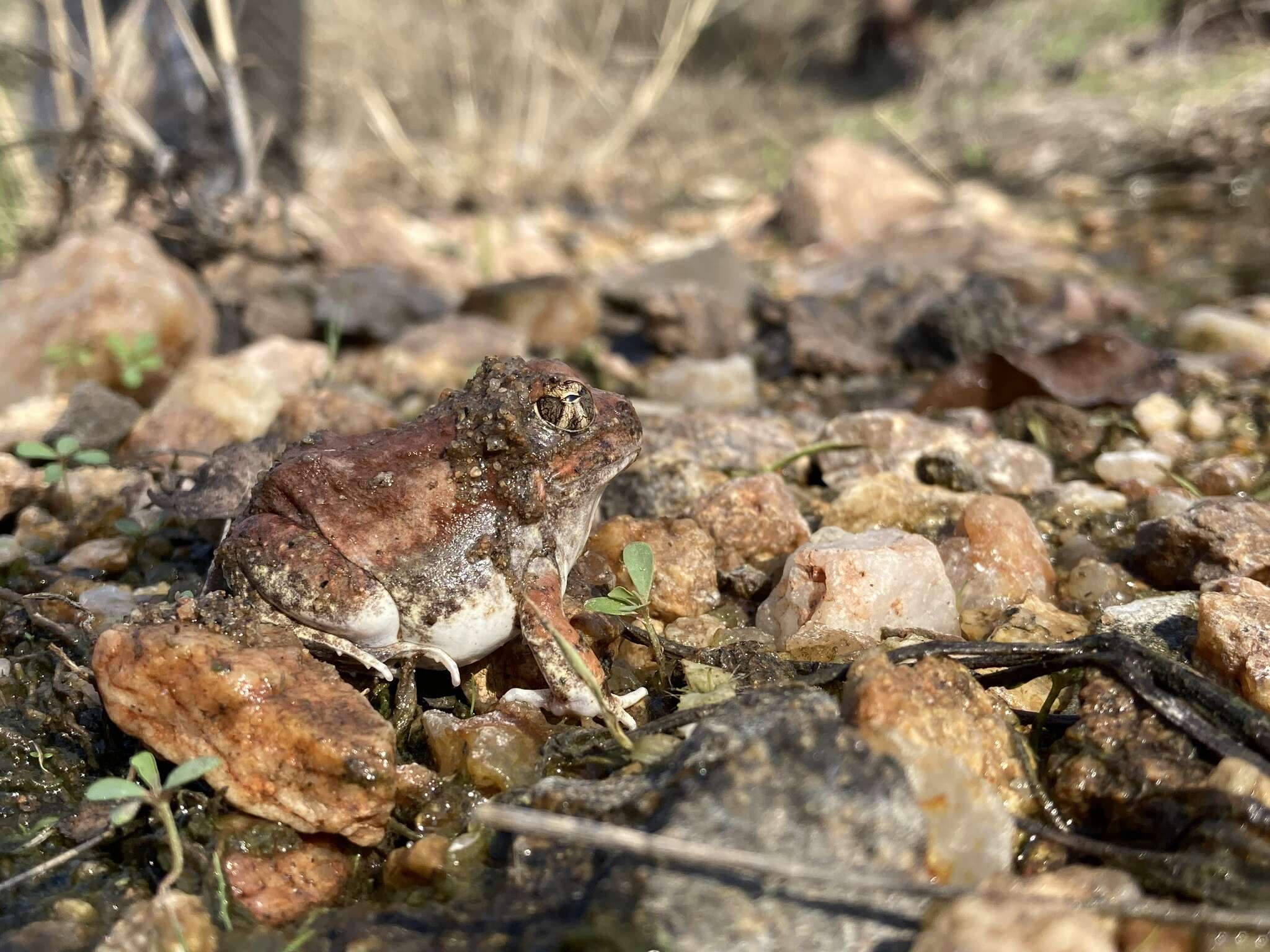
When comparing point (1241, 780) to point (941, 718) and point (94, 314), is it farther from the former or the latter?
point (94, 314)

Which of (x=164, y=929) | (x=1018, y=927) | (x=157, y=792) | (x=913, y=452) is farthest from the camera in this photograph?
(x=913, y=452)

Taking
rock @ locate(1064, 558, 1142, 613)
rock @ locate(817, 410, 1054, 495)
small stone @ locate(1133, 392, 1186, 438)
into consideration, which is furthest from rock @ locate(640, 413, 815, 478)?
small stone @ locate(1133, 392, 1186, 438)

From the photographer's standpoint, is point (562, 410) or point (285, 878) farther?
point (562, 410)

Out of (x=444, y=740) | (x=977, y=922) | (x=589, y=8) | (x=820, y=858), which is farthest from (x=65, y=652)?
(x=589, y=8)

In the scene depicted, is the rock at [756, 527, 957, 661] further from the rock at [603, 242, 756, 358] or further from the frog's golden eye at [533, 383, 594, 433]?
the rock at [603, 242, 756, 358]

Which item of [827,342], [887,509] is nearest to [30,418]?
[887,509]

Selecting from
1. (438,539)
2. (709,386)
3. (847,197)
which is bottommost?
(847,197)

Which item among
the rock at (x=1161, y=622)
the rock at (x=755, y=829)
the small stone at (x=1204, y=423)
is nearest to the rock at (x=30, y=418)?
the rock at (x=755, y=829)
